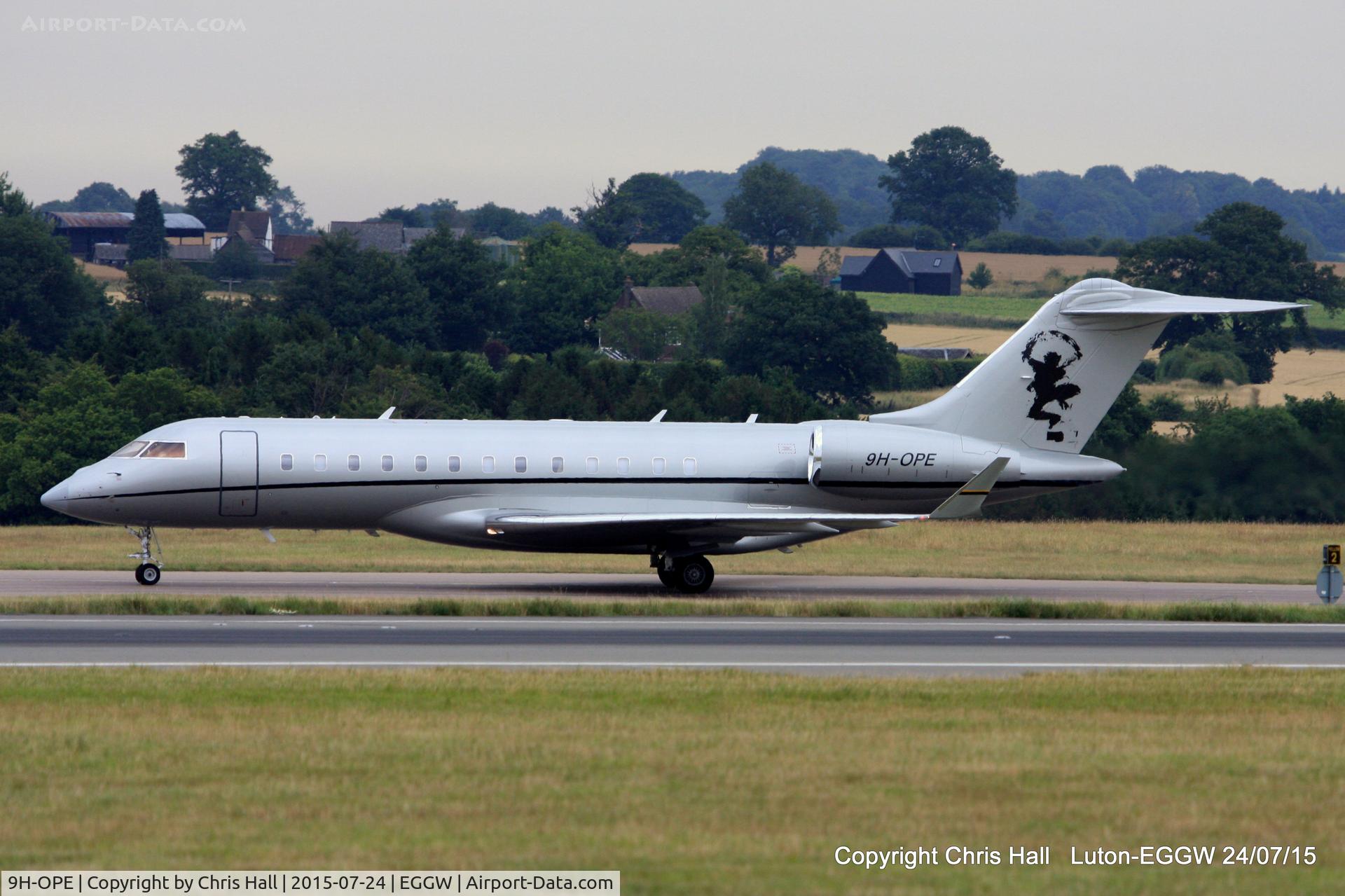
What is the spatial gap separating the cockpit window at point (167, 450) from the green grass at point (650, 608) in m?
3.23

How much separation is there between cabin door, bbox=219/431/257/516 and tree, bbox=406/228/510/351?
86295 mm

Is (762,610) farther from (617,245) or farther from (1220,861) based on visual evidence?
(617,245)

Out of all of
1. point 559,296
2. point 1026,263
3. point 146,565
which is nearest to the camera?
point 146,565

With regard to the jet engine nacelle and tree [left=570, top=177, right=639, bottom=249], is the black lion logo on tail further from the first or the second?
tree [left=570, top=177, right=639, bottom=249]

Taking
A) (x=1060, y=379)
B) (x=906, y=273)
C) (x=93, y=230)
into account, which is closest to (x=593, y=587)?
(x=1060, y=379)

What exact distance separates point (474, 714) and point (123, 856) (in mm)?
5638

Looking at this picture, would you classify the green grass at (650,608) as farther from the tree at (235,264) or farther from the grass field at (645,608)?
the tree at (235,264)

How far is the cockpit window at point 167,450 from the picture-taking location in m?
29.8

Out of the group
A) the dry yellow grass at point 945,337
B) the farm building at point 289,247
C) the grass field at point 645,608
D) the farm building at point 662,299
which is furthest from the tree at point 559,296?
the grass field at point 645,608

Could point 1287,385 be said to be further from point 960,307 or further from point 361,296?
point 361,296

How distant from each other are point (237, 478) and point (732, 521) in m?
9.02

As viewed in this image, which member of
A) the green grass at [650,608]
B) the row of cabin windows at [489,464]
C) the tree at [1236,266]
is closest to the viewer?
the green grass at [650,608]

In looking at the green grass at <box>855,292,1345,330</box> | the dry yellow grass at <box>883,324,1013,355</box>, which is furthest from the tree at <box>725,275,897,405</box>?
the green grass at <box>855,292,1345,330</box>

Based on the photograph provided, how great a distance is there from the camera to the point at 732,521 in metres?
29.4
